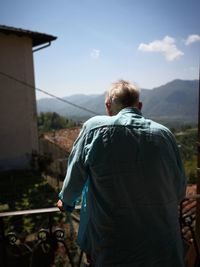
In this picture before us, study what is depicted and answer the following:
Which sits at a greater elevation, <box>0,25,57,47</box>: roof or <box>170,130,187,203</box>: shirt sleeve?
<box>0,25,57,47</box>: roof

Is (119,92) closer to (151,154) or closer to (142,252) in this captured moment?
(151,154)

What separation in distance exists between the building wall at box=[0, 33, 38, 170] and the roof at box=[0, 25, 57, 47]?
0.26 meters

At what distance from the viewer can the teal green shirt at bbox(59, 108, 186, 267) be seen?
4.50 feet

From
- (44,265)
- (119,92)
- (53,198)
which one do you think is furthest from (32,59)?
(119,92)

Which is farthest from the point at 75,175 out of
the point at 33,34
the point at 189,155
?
the point at 189,155

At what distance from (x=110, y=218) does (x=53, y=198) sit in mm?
7112

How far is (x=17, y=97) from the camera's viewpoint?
10578mm

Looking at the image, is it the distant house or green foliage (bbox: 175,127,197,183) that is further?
the distant house

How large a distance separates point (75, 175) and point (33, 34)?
984 cm

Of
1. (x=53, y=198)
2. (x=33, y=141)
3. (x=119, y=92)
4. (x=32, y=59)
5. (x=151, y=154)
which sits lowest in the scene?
(x=53, y=198)

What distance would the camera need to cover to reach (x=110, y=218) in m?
1.40

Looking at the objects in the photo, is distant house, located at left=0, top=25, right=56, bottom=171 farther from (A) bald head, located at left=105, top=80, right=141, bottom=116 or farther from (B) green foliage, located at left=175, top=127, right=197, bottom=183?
(A) bald head, located at left=105, top=80, right=141, bottom=116

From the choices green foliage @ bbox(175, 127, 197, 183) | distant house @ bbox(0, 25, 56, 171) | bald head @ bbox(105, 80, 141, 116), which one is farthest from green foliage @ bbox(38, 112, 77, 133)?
bald head @ bbox(105, 80, 141, 116)

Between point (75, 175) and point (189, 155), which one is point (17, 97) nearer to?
point (75, 175)
